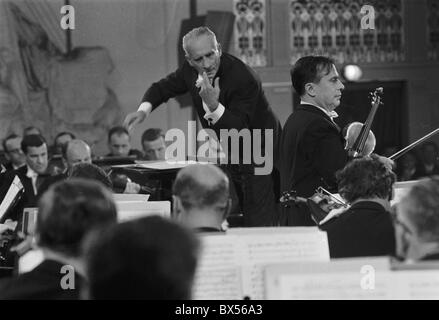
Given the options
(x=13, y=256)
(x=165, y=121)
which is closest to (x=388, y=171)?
(x=13, y=256)

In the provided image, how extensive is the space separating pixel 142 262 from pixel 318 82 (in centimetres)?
327

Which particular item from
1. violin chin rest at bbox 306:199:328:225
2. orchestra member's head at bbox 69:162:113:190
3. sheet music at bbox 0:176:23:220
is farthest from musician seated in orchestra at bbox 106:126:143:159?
violin chin rest at bbox 306:199:328:225

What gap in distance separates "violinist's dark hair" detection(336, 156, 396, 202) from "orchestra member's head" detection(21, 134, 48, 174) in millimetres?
4350

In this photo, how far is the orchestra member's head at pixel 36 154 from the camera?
305 inches

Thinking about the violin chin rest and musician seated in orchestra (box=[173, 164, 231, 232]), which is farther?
the violin chin rest

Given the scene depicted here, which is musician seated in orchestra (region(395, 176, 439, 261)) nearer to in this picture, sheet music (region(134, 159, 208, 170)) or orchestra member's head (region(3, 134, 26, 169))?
sheet music (region(134, 159, 208, 170))

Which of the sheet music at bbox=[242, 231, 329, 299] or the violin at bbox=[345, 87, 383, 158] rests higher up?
the violin at bbox=[345, 87, 383, 158]

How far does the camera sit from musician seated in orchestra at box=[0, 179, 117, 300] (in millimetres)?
2527

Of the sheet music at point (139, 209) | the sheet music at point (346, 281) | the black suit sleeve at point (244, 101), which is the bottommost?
the sheet music at point (346, 281)

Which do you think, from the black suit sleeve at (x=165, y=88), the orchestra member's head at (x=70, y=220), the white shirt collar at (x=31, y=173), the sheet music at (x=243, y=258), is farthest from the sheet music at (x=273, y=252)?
the white shirt collar at (x=31, y=173)

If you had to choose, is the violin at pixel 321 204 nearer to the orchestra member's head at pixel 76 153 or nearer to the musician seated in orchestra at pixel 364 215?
the musician seated in orchestra at pixel 364 215

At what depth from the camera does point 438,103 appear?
13.2m

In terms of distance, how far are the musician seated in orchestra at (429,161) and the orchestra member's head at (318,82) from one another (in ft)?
18.5
